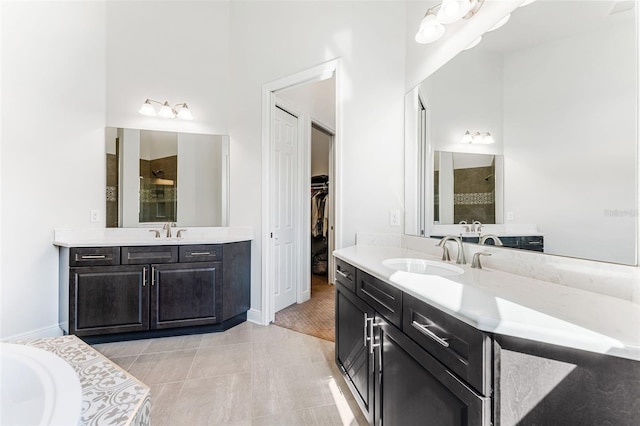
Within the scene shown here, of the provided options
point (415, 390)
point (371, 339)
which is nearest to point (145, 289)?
point (371, 339)

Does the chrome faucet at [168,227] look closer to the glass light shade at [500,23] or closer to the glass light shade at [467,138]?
the glass light shade at [467,138]

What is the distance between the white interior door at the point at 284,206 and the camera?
293 cm

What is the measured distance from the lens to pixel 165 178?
2910 millimetres

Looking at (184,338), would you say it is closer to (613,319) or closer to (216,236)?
(216,236)

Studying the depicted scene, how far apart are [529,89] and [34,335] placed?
12.8 ft

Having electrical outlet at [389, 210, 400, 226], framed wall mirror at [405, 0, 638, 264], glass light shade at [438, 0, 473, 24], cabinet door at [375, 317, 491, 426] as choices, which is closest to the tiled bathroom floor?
cabinet door at [375, 317, 491, 426]

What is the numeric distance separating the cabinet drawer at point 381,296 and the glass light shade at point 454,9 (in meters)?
1.46

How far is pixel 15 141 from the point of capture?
2.26 meters

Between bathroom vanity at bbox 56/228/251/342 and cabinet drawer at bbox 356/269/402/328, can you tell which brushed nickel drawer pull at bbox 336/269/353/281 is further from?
bathroom vanity at bbox 56/228/251/342

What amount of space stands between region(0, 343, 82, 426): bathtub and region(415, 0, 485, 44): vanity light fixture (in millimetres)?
2257

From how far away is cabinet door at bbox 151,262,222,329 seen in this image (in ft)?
7.77

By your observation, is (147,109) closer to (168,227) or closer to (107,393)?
(168,227)

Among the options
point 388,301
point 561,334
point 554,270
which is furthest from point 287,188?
point 561,334

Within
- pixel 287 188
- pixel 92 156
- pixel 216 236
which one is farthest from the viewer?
pixel 287 188
